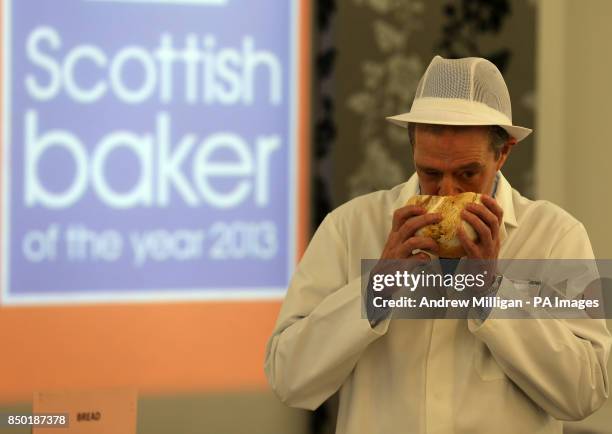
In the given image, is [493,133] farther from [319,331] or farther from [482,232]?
[319,331]

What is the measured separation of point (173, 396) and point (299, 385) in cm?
194

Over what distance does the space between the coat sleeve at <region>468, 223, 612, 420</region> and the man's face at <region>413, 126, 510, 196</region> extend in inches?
9.7

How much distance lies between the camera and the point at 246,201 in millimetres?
3559

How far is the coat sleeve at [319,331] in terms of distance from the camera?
162 cm

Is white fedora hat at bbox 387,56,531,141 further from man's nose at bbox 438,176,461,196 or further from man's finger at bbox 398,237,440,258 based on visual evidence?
man's finger at bbox 398,237,440,258

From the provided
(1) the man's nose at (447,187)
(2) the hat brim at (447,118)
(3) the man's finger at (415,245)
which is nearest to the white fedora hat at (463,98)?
(2) the hat brim at (447,118)

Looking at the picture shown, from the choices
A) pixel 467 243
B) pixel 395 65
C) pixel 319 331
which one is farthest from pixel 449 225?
pixel 395 65

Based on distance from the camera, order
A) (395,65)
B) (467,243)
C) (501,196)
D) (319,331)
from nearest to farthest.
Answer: (467,243), (319,331), (501,196), (395,65)

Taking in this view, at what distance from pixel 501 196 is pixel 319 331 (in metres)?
0.44

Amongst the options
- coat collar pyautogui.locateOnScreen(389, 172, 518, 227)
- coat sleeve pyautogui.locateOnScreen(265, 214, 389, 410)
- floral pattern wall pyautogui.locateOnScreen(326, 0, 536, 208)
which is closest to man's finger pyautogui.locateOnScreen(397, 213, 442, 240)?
coat sleeve pyautogui.locateOnScreen(265, 214, 389, 410)

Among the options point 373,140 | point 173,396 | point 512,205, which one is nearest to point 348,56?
point 373,140

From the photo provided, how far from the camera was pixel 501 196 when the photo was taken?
1790 millimetres

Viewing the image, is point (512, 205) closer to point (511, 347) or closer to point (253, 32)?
point (511, 347)

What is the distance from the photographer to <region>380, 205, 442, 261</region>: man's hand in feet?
5.12
